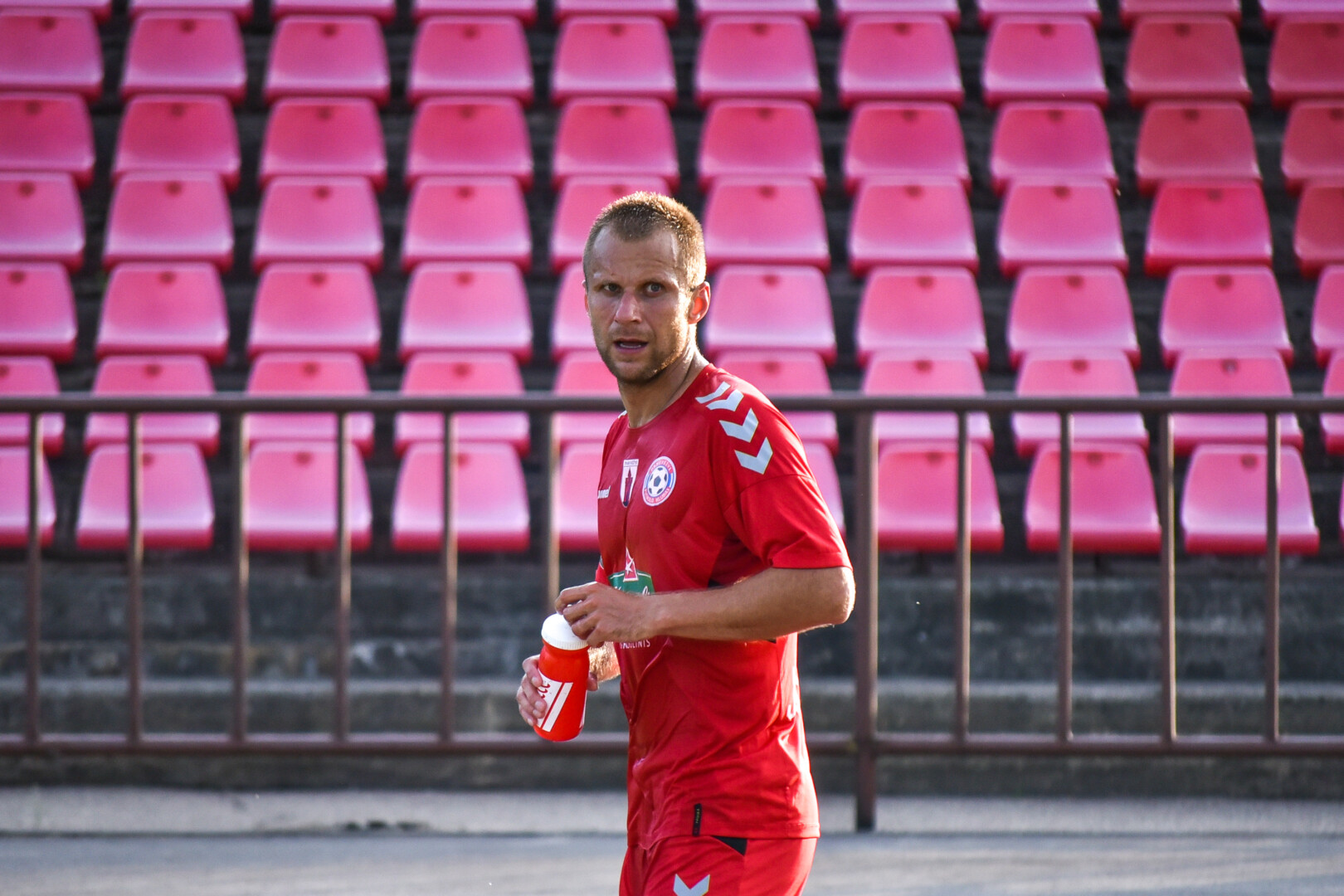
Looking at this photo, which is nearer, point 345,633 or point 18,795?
point 345,633

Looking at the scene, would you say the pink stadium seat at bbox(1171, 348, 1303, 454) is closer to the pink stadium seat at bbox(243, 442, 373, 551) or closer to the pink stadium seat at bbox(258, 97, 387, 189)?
the pink stadium seat at bbox(243, 442, 373, 551)

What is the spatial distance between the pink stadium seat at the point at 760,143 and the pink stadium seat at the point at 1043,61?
1057 millimetres

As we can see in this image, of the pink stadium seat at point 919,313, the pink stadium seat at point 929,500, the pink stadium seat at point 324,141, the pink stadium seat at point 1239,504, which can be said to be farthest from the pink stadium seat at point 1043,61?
the pink stadium seat at point 324,141

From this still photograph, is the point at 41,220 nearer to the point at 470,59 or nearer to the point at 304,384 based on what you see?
the point at 304,384

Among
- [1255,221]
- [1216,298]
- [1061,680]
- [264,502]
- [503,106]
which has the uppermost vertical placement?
[503,106]

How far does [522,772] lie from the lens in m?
4.41

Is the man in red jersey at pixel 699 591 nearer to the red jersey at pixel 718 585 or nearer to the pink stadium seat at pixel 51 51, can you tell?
the red jersey at pixel 718 585

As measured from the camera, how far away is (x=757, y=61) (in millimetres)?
6922

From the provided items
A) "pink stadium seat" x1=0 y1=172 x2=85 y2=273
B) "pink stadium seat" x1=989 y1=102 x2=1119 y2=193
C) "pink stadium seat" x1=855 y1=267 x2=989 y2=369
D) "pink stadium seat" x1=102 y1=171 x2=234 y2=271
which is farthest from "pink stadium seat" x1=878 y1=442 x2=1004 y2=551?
"pink stadium seat" x1=0 y1=172 x2=85 y2=273

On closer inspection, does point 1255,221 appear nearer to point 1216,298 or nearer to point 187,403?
point 1216,298

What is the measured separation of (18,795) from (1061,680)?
3.34 meters

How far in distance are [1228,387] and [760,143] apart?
2.51 metres

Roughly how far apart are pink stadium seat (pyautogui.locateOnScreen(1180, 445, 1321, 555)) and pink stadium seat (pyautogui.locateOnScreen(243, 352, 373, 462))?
3.42m

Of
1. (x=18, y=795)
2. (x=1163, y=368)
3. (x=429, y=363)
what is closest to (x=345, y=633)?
(x=18, y=795)
